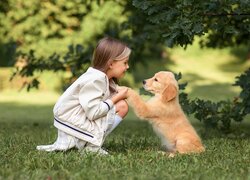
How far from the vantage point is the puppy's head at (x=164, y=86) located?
526 cm

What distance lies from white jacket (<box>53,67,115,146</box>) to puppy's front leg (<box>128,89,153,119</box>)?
0.68 feet

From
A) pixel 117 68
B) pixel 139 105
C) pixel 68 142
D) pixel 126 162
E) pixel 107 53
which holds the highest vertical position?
pixel 107 53

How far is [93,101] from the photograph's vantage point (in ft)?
16.4

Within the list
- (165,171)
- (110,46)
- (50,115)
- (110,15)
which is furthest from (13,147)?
(110,15)

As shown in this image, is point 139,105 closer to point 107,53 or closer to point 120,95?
point 120,95

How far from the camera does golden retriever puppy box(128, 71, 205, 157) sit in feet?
17.1

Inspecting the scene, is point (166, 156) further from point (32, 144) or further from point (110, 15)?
point (110, 15)

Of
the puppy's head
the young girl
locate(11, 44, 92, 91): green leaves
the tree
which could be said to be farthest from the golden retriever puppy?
locate(11, 44, 92, 91): green leaves

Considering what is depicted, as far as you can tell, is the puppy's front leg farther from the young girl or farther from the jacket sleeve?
the jacket sleeve

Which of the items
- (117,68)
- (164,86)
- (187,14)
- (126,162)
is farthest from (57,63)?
(126,162)

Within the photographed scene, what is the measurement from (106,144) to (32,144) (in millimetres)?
782

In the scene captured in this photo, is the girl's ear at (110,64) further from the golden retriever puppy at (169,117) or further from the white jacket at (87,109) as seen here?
the golden retriever puppy at (169,117)

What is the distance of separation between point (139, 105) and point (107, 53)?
1.83 feet

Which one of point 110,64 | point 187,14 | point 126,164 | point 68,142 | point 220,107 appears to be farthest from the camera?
point 220,107
